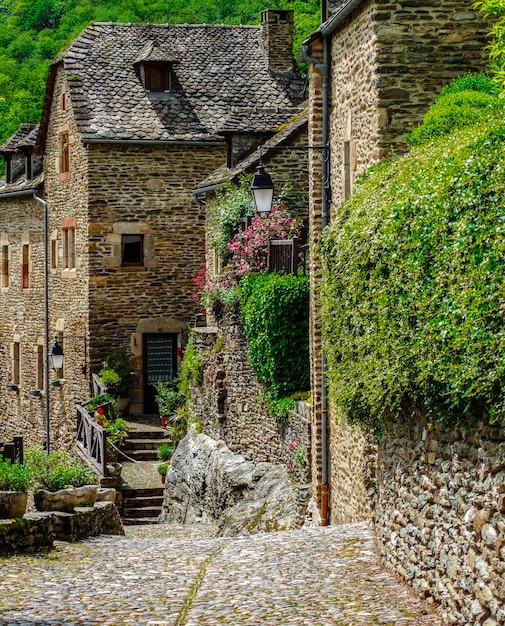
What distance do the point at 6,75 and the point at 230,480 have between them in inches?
1400

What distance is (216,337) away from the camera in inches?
864

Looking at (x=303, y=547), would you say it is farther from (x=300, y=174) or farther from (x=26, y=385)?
(x=26, y=385)

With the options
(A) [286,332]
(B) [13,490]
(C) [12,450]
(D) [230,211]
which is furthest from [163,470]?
(B) [13,490]

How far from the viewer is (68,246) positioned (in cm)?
2964

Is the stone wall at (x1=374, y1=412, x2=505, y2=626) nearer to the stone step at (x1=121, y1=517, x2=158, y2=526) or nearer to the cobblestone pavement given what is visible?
the cobblestone pavement

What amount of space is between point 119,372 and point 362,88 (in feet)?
52.9

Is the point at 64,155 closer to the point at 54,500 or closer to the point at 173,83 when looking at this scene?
the point at 173,83

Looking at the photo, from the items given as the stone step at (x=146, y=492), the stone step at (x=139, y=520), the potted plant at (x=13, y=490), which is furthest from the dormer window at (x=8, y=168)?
the potted plant at (x=13, y=490)

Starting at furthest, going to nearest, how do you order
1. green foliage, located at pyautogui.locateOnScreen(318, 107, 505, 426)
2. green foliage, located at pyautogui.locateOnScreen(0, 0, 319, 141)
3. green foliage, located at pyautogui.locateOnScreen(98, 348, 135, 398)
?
green foliage, located at pyautogui.locateOnScreen(0, 0, 319, 141) < green foliage, located at pyautogui.locateOnScreen(98, 348, 135, 398) < green foliage, located at pyautogui.locateOnScreen(318, 107, 505, 426)

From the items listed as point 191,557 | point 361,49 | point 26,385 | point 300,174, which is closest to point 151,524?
point 300,174

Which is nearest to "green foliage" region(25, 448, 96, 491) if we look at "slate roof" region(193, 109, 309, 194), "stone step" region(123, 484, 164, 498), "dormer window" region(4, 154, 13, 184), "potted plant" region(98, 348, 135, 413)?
"slate roof" region(193, 109, 309, 194)

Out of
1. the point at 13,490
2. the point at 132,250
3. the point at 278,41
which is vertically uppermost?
the point at 278,41

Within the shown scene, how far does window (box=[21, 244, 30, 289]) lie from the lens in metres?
33.3

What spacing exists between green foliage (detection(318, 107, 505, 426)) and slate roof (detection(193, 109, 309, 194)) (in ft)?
Answer: 32.8
